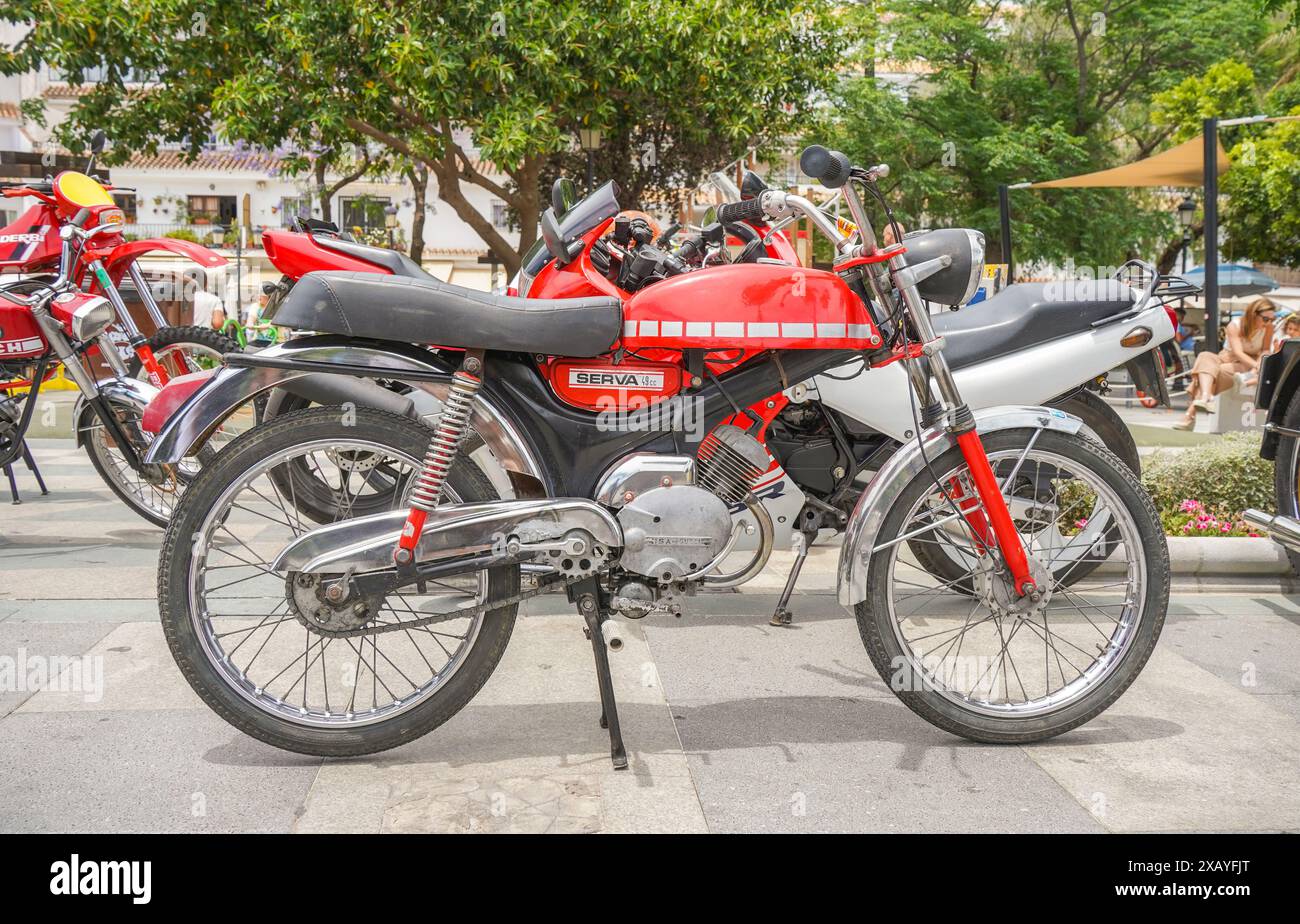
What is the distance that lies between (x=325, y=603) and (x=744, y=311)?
1302mm

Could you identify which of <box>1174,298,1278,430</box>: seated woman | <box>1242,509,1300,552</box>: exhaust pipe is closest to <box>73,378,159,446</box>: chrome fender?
<box>1242,509,1300,552</box>: exhaust pipe

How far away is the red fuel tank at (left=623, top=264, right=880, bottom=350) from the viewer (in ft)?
10.8

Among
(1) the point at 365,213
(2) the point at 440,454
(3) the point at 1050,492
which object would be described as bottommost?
(3) the point at 1050,492

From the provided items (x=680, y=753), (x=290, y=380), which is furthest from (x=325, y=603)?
(x=680, y=753)

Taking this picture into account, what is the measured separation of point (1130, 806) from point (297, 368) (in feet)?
7.69

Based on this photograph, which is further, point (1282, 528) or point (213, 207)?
point (213, 207)

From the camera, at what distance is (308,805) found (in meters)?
3.12

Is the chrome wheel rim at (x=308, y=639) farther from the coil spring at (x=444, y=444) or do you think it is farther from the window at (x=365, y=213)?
the window at (x=365, y=213)

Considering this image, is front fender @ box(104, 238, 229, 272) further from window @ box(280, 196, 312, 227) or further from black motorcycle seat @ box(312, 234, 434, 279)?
black motorcycle seat @ box(312, 234, 434, 279)

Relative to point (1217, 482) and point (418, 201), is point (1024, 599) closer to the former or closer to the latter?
point (1217, 482)

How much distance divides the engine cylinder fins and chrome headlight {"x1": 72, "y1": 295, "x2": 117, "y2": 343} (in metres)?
3.53

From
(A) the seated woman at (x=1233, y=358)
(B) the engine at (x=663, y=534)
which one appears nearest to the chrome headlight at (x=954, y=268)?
(B) the engine at (x=663, y=534)

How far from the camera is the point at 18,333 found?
5.90 m

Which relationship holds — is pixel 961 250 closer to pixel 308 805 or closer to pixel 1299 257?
pixel 308 805
